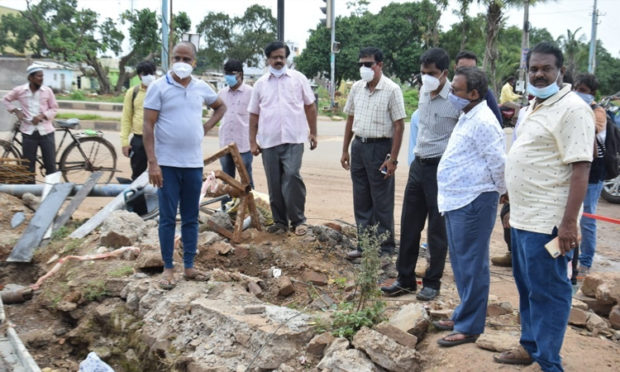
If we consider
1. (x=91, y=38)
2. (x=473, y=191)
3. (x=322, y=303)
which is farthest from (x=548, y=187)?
(x=91, y=38)

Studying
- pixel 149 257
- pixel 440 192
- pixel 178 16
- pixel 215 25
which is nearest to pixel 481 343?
pixel 440 192

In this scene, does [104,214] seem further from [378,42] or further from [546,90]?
[378,42]

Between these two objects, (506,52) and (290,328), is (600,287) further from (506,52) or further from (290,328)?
(506,52)

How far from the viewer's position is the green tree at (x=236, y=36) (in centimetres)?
5736

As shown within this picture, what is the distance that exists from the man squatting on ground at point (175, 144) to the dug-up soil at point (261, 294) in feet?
1.70

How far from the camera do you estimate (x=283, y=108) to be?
6293mm

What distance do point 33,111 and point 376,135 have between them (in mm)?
4861

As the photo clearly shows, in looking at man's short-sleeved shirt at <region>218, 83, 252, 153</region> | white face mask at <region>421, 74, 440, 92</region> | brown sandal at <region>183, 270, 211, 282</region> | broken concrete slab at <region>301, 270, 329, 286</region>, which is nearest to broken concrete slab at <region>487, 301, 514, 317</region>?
A: broken concrete slab at <region>301, 270, 329, 286</region>

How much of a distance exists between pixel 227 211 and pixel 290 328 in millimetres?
3005

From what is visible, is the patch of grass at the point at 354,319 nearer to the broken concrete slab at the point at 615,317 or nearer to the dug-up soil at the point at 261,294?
the dug-up soil at the point at 261,294

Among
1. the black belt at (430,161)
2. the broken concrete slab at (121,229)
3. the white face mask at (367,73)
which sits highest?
the white face mask at (367,73)

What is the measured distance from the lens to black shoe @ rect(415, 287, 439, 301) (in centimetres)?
476

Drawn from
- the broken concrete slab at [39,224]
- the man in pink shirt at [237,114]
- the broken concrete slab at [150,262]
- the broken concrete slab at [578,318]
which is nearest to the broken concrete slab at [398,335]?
the broken concrete slab at [578,318]

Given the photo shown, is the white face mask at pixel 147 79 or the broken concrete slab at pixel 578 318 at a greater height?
the white face mask at pixel 147 79
